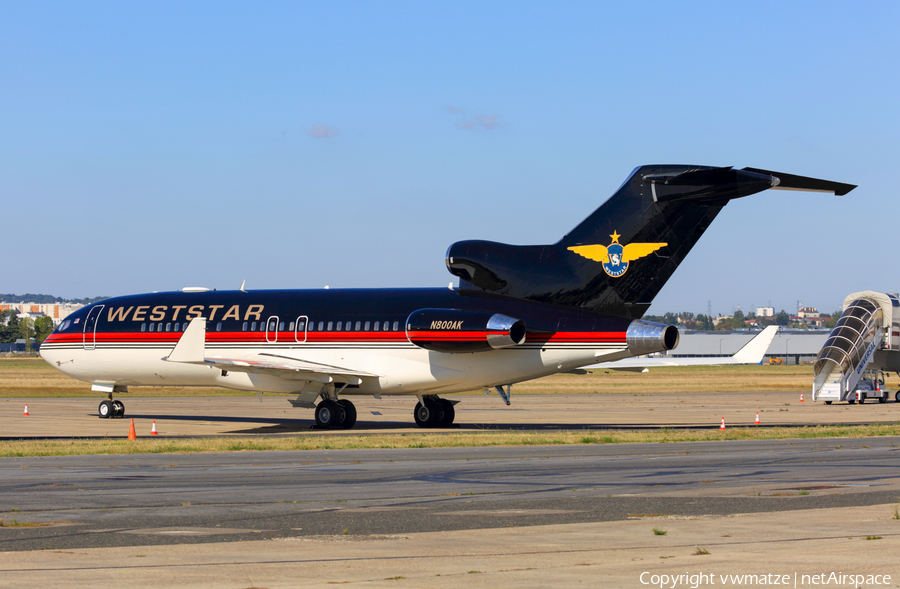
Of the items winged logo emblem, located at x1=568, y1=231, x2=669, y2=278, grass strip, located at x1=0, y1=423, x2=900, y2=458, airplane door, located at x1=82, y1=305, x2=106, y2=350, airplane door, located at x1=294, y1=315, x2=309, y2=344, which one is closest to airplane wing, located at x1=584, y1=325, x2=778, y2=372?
grass strip, located at x1=0, y1=423, x2=900, y2=458

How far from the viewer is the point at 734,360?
32.7 meters

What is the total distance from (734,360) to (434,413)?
10.2 m

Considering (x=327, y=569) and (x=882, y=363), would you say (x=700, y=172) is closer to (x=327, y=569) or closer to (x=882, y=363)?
(x=327, y=569)

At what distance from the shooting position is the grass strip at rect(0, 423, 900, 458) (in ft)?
80.9

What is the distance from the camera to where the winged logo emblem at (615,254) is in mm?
30203

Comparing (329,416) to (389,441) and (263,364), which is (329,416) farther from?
(389,441)

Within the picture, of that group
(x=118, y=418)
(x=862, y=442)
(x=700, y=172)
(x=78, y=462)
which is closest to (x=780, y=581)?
(x=78, y=462)

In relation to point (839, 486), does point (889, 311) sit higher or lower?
higher

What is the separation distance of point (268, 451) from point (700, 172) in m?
14.2

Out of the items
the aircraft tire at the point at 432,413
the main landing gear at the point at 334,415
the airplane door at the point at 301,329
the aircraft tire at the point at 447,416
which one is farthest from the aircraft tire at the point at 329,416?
the aircraft tire at the point at 447,416

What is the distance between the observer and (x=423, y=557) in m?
10.3

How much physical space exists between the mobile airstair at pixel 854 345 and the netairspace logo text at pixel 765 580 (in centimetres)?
4680

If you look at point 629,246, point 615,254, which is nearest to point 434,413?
point 615,254

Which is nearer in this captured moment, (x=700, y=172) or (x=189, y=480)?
(x=189, y=480)
